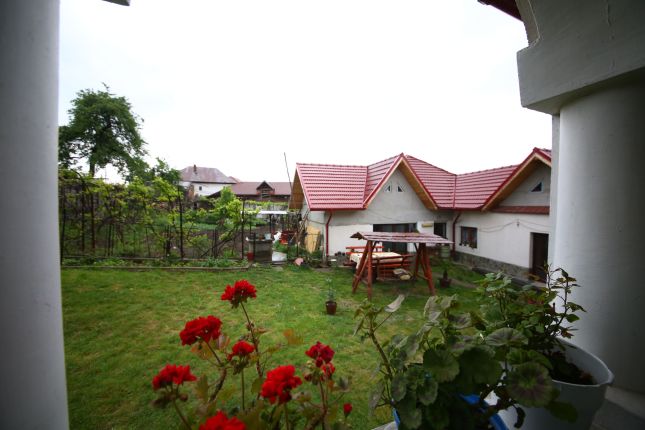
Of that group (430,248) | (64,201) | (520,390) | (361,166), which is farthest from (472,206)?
(64,201)

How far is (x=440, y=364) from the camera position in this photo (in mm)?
1071

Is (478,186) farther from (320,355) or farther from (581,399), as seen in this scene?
(320,355)

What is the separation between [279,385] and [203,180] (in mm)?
55553

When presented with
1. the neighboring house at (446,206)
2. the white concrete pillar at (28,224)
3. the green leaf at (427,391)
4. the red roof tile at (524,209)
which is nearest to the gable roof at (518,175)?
the neighboring house at (446,206)

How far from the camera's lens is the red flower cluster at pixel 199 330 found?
1.20 metres

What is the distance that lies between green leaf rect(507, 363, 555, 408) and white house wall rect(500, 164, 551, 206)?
1008 centimetres

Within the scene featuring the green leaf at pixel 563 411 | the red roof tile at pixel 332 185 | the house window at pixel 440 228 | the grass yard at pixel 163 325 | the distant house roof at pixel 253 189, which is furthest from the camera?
the distant house roof at pixel 253 189

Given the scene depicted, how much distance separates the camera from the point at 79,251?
28.3 feet

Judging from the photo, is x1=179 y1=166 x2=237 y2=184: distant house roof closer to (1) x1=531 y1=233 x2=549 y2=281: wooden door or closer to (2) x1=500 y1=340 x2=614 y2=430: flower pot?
(1) x1=531 y1=233 x2=549 y2=281: wooden door

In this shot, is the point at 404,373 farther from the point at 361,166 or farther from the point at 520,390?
the point at 361,166

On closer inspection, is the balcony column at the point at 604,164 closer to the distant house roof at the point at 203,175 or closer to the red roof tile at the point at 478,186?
the red roof tile at the point at 478,186

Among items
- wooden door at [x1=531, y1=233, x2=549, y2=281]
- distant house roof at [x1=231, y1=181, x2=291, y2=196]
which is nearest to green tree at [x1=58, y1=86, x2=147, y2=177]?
distant house roof at [x1=231, y1=181, x2=291, y2=196]

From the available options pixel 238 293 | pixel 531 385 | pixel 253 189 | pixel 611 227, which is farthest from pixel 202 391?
pixel 253 189

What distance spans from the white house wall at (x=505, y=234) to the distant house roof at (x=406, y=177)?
0.71 metres
